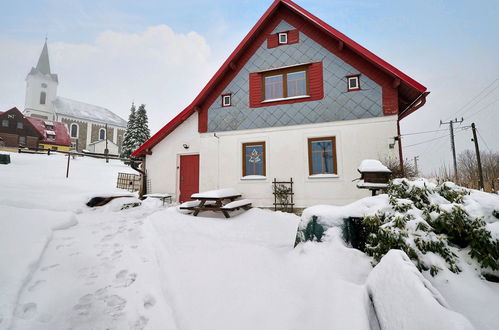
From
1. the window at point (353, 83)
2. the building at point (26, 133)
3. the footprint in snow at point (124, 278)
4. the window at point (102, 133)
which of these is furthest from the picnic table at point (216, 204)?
the window at point (102, 133)

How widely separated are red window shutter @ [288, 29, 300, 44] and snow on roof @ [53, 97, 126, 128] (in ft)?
157

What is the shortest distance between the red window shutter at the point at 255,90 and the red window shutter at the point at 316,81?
1.94m

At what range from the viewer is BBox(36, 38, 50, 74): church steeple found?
48.7 m

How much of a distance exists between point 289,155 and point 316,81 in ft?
9.51

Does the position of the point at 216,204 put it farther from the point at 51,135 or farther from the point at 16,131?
the point at 51,135

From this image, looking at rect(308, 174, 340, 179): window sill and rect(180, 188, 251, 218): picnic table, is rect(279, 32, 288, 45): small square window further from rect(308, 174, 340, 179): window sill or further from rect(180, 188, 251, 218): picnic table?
rect(180, 188, 251, 218): picnic table

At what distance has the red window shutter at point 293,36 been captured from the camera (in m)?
8.05

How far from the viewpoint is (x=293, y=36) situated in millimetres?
8109

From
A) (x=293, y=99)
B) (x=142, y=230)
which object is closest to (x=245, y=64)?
(x=293, y=99)

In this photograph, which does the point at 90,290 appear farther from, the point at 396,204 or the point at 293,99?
the point at 293,99

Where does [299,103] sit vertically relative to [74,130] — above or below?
below

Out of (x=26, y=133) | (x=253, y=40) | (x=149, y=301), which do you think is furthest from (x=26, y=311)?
(x=26, y=133)

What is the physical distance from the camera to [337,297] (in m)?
2.03

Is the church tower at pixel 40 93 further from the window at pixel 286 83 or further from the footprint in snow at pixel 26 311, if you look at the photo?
the footprint in snow at pixel 26 311
